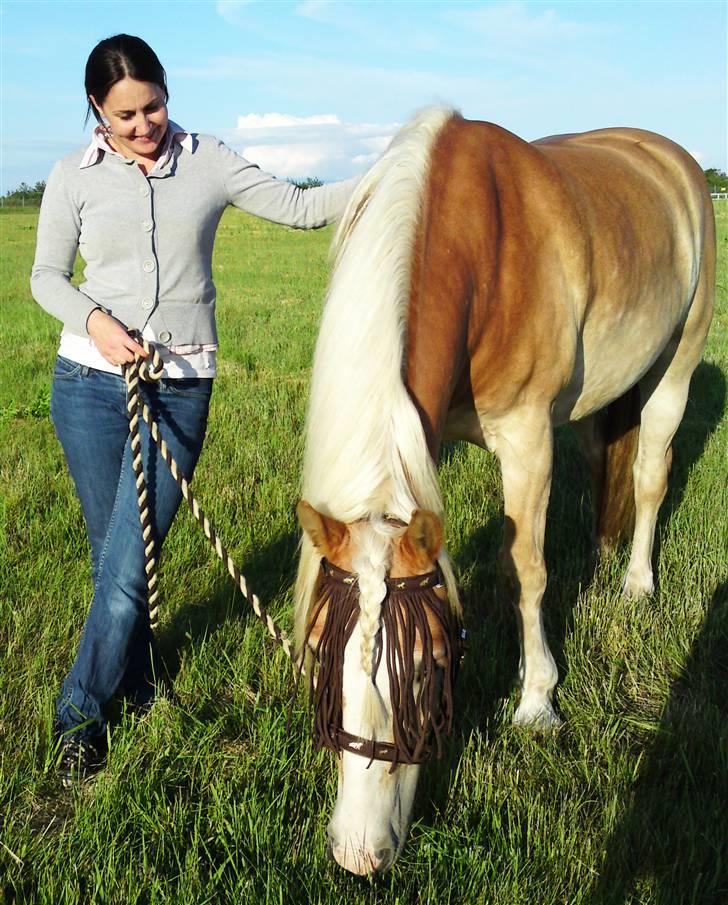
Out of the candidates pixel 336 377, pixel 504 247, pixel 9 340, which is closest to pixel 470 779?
pixel 336 377

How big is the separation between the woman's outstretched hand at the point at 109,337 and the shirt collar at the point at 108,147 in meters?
0.48

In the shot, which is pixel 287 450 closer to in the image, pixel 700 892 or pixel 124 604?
pixel 124 604

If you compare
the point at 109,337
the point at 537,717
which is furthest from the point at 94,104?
the point at 537,717

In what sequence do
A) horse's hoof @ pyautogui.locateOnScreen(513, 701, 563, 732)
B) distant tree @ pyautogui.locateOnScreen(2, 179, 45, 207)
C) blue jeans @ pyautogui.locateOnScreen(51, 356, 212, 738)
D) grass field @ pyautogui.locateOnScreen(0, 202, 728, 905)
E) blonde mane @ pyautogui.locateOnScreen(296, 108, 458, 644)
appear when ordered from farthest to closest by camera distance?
distant tree @ pyautogui.locateOnScreen(2, 179, 45, 207) → horse's hoof @ pyautogui.locateOnScreen(513, 701, 563, 732) → blue jeans @ pyautogui.locateOnScreen(51, 356, 212, 738) → grass field @ pyautogui.locateOnScreen(0, 202, 728, 905) → blonde mane @ pyautogui.locateOnScreen(296, 108, 458, 644)

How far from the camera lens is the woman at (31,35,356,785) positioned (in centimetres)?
244

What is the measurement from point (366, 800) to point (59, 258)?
1801 mm

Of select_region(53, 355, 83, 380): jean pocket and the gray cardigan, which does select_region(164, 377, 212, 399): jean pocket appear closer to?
the gray cardigan

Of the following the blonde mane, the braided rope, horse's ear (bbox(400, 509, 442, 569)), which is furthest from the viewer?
the braided rope

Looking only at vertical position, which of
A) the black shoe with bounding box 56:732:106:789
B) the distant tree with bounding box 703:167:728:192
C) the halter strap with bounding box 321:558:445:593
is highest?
the distant tree with bounding box 703:167:728:192

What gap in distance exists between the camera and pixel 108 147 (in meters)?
2.49

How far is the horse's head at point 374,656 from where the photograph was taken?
186cm

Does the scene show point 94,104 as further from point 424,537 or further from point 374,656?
point 374,656

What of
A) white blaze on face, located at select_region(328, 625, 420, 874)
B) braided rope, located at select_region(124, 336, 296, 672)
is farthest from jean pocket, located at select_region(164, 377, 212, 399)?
white blaze on face, located at select_region(328, 625, 420, 874)

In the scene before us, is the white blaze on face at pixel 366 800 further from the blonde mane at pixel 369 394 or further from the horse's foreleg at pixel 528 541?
the horse's foreleg at pixel 528 541
